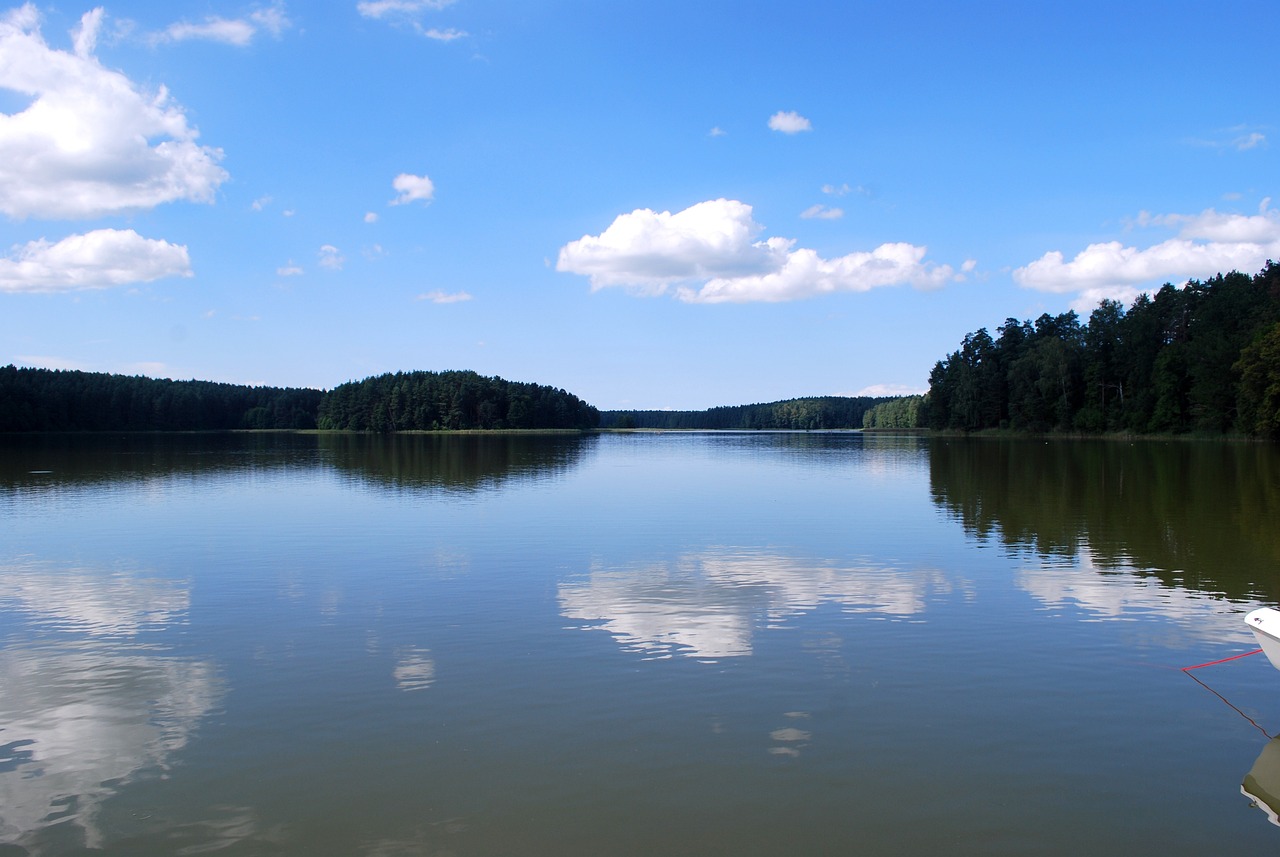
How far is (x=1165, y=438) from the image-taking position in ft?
300

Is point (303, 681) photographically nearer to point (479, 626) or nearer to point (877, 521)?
point (479, 626)

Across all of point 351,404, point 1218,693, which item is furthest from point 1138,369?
point 351,404

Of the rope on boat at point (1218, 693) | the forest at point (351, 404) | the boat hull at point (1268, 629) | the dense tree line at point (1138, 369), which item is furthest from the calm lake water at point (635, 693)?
the forest at point (351, 404)

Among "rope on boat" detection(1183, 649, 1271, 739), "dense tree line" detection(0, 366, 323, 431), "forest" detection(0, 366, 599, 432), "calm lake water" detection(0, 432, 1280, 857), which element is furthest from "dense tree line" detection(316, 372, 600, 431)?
"rope on boat" detection(1183, 649, 1271, 739)

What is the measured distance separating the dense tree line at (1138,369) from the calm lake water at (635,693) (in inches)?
2513

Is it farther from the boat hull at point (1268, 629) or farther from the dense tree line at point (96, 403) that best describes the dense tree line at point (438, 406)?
the boat hull at point (1268, 629)

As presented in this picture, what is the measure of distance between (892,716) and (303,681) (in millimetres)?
6666

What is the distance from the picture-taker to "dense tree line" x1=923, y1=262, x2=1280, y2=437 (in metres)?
77.1

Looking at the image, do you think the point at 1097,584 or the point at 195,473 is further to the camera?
the point at 195,473

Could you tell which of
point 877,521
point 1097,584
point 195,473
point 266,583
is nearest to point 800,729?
point 1097,584

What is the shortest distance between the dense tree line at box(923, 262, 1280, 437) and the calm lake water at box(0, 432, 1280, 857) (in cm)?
6383

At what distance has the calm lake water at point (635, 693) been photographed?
689cm

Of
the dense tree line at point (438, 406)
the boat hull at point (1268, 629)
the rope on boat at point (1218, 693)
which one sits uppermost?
the dense tree line at point (438, 406)

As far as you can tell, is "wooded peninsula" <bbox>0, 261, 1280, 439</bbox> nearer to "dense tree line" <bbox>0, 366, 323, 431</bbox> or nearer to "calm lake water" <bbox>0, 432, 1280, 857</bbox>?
"dense tree line" <bbox>0, 366, 323, 431</bbox>
